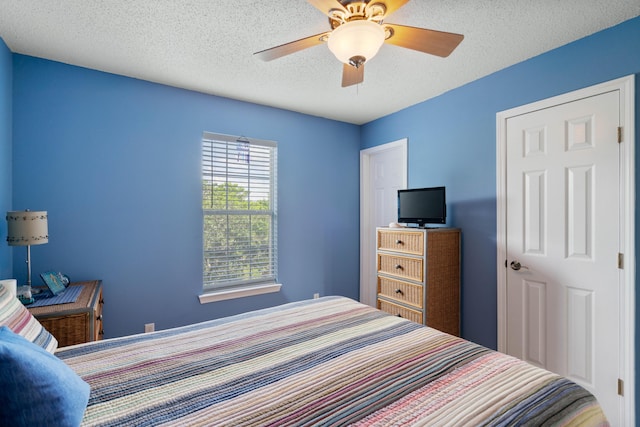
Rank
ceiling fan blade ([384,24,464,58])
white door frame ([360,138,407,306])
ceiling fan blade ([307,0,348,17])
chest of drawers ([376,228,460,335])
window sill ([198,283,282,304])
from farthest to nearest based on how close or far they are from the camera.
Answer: white door frame ([360,138,407,306]) < window sill ([198,283,282,304]) < chest of drawers ([376,228,460,335]) < ceiling fan blade ([384,24,464,58]) < ceiling fan blade ([307,0,348,17])

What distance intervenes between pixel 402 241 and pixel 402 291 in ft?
1.53

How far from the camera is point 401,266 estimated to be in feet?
9.24

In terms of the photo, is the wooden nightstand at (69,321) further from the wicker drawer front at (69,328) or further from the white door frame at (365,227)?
the white door frame at (365,227)

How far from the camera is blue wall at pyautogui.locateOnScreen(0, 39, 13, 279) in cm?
203

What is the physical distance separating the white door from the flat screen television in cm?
51

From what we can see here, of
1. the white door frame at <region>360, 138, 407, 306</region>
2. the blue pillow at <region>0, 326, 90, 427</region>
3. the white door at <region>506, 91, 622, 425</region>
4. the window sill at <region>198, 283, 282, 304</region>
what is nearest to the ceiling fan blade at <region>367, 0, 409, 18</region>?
the white door at <region>506, 91, 622, 425</region>

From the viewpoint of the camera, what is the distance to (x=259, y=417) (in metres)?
0.90

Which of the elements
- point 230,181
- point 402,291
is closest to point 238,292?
point 230,181

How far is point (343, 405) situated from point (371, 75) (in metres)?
2.42

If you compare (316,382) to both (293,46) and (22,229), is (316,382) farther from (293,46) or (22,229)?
(22,229)

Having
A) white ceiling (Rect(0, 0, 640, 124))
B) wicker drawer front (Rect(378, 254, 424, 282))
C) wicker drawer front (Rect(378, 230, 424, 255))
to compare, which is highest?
white ceiling (Rect(0, 0, 640, 124))

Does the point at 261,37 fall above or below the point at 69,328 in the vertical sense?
above

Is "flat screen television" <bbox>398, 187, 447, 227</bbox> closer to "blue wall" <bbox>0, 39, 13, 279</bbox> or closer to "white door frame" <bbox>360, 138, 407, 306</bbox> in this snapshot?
"white door frame" <bbox>360, 138, 407, 306</bbox>

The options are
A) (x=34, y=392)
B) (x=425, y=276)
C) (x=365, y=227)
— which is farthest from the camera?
(x=365, y=227)
